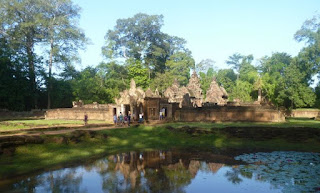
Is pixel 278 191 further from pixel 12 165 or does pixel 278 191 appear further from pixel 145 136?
pixel 145 136

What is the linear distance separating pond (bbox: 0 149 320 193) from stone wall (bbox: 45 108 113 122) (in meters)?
18.2

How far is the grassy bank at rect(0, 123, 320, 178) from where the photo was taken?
1355cm

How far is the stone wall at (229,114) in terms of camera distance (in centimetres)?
2800

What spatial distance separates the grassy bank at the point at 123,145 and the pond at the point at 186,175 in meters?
1.42

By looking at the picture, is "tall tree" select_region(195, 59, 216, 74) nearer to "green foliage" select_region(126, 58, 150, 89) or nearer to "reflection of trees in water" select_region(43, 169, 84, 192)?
"green foliage" select_region(126, 58, 150, 89)

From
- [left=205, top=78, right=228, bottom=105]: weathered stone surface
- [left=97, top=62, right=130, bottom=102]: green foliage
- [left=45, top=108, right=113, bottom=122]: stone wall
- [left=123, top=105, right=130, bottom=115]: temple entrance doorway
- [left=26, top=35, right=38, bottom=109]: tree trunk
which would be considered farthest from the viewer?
[left=97, top=62, right=130, bottom=102]: green foliage

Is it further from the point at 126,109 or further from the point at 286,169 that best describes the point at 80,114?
the point at 286,169

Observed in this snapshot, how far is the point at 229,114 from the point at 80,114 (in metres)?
19.9

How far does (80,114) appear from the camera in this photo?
3722cm

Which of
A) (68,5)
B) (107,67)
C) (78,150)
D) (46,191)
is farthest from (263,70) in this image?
(46,191)

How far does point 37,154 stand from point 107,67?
2171 inches

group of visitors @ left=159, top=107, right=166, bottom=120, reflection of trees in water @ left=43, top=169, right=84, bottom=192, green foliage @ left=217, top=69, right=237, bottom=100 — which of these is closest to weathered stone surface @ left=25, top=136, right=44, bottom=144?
reflection of trees in water @ left=43, top=169, right=84, bottom=192

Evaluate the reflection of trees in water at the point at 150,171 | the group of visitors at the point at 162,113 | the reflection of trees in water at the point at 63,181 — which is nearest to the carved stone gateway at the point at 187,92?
the group of visitors at the point at 162,113

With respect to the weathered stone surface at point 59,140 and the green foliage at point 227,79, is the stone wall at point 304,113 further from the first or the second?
the weathered stone surface at point 59,140
